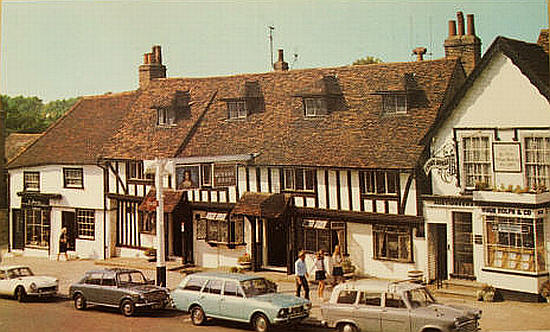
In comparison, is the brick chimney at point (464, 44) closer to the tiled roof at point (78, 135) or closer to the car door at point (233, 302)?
the car door at point (233, 302)

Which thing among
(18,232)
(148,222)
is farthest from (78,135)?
(148,222)

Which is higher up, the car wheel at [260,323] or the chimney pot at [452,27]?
the chimney pot at [452,27]

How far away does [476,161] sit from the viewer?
1341cm

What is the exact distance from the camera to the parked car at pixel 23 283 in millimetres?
15023

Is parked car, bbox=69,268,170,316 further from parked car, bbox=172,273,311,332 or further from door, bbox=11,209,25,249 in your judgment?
door, bbox=11,209,25,249

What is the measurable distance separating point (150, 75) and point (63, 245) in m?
4.58

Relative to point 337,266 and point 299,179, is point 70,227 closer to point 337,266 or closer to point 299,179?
point 299,179

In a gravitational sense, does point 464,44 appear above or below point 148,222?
above

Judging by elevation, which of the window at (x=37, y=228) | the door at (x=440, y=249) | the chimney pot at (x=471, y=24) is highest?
the chimney pot at (x=471, y=24)

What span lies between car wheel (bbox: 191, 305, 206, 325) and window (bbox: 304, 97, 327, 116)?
15.9 ft

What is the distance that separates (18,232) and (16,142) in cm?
214

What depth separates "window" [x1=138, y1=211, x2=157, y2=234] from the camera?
16125mm

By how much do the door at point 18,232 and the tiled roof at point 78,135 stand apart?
1174mm

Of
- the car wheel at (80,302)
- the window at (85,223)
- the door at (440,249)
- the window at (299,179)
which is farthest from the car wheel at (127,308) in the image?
the door at (440,249)
